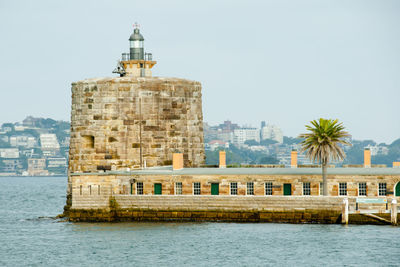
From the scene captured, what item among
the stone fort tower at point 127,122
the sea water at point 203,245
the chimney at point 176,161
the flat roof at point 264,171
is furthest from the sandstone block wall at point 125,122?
the sea water at point 203,245

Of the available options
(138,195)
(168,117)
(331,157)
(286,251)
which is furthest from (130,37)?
(286,251)

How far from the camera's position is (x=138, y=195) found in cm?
6044

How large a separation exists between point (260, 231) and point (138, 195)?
337 inches

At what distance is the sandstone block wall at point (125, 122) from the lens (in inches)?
2657

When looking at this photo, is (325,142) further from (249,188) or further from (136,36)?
(136,36)

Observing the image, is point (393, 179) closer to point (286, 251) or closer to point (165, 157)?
point (286, 251)

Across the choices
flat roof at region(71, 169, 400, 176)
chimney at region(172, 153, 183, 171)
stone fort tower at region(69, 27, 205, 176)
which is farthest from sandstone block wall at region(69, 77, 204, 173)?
chimney at region(172, 153, 183, 171)

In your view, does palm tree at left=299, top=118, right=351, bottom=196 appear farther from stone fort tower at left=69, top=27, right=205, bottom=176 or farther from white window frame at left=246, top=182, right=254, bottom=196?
stone fort tower at left=69, top=27, right=205, bottom=176

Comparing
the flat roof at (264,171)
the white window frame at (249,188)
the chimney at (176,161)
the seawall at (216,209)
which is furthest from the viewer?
the chimney at (176,161)

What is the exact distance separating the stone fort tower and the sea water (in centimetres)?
758

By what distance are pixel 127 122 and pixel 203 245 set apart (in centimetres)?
1688

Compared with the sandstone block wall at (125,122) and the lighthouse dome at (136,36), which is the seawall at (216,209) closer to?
the sandstone block wall at (125,122)

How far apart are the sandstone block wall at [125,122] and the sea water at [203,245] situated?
25.1 feet

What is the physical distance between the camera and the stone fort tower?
221 ft
